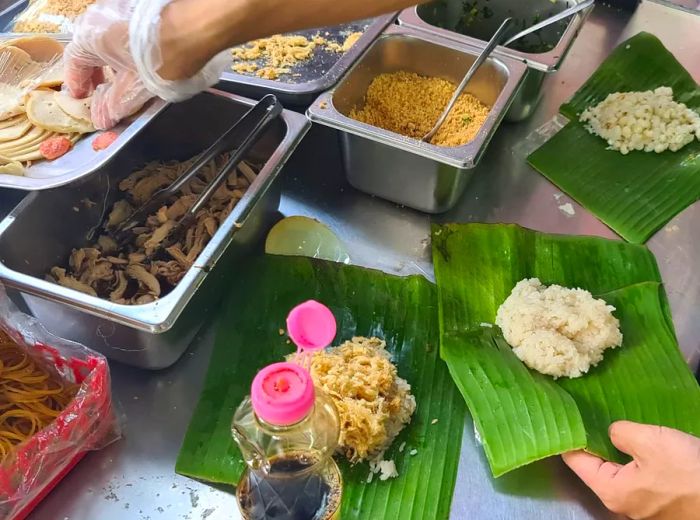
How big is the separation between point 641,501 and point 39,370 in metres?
0.90

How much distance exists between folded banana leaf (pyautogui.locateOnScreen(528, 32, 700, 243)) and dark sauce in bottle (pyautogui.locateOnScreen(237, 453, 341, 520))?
2.70 feet

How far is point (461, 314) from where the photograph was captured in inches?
43.3

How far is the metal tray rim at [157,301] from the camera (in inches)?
34.0

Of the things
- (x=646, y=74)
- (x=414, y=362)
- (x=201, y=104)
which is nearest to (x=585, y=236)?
(x=414, y=362)

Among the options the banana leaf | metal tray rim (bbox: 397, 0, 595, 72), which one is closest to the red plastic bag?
the banana leaf

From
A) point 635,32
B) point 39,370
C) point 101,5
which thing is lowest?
point 39,370

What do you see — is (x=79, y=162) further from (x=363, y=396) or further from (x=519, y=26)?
(x=519, y=26)

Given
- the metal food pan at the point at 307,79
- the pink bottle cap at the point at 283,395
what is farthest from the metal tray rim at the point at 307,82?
the pink bottle cap at the point at 283,395

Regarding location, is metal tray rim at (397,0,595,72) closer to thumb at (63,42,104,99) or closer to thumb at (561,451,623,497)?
thumb at (63,42,104,99)

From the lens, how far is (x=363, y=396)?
945mm

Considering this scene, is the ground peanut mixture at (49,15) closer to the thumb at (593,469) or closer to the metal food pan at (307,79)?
the metal food pan at (307,79)

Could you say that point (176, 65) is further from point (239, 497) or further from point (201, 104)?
point (239, 497)

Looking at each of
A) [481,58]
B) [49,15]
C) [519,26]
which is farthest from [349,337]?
[49,15]

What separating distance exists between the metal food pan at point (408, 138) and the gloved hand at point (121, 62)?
0.28m
